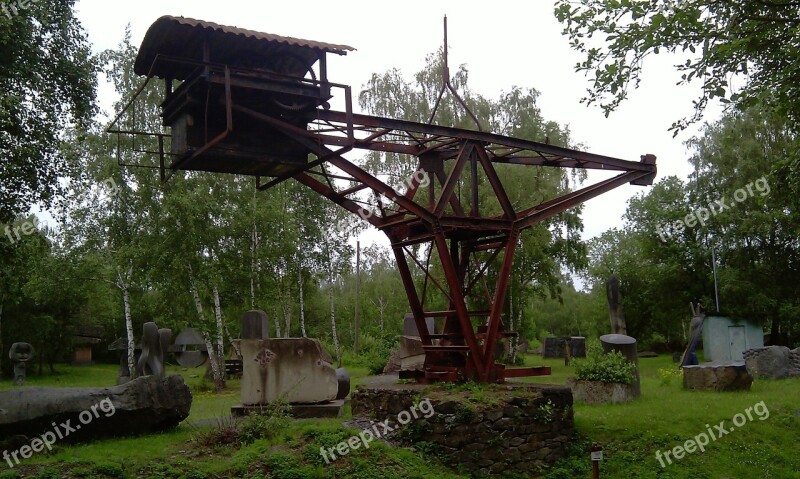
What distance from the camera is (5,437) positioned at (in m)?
9.65

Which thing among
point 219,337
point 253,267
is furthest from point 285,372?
point 253,267

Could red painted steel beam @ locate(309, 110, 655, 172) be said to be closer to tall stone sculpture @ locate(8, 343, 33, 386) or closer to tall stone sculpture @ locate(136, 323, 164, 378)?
tall stone sculpture @ locate(136, 323, 164, 378)

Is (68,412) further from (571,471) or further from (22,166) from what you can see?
(571,471)

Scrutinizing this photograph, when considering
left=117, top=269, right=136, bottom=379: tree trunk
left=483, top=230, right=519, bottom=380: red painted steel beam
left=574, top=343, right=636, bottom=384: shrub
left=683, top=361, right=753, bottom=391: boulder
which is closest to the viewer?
left=483, top=230, right=519, bottom=380: red painted steel beam

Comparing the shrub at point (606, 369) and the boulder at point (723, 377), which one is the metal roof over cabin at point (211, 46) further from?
the boulder at point (723, 377)

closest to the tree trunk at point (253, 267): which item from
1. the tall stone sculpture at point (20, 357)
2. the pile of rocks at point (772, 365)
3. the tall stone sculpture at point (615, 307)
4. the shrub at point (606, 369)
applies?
the tall stone sculpture at point (20, 357)

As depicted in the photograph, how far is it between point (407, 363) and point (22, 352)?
17314 mm

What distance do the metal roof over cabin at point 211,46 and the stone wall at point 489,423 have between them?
543 cm

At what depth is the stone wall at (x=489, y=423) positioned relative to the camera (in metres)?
10.3

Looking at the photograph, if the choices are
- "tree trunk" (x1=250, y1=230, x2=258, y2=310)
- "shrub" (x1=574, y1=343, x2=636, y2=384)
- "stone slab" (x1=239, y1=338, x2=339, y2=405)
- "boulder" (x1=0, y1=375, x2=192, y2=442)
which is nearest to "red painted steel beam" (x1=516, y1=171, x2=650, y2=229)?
"shrub" (x1=574, y1=343, x2=636, y2=384)

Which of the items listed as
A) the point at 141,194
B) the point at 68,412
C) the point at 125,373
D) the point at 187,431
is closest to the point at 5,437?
the point at 68,412

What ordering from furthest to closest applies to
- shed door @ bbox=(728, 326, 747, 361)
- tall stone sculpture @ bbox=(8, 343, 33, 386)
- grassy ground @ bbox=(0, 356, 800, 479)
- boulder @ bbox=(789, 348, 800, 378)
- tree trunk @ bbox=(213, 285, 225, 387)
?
shed door @ bbox=(728, 326, 747, 361) → tall stone sculpture @ bbox=(8, 343, 33, 386) → tree trunk @ bbox=(213, 285, 225, 387) → boulder @ bbox=(789, 348, 800, 378) → grassy ground @ bbox=(0, 356, 800, 479)

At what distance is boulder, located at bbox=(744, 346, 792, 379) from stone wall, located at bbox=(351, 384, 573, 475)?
36.2 feet

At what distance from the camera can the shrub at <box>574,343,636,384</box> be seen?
48.4 feet
